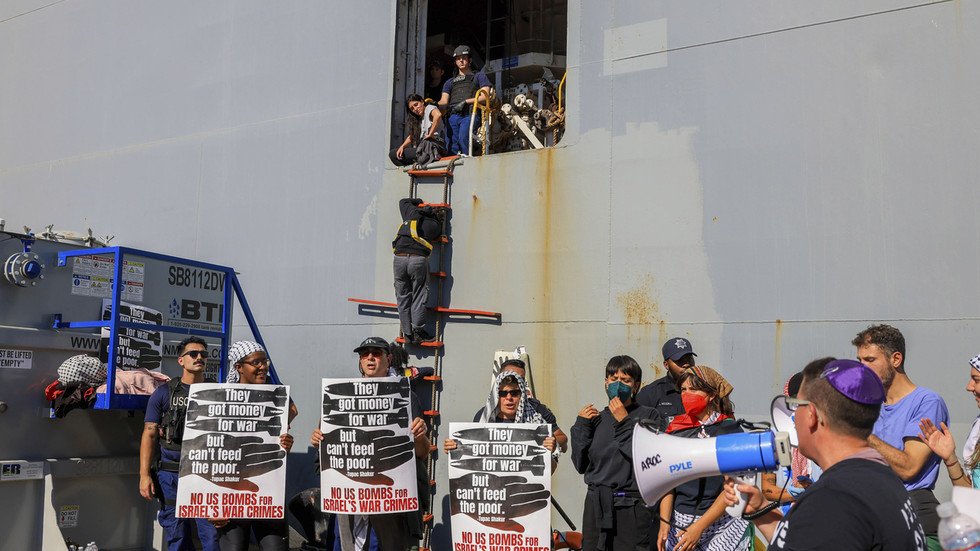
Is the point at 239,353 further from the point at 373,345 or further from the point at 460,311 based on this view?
the point at 460,311

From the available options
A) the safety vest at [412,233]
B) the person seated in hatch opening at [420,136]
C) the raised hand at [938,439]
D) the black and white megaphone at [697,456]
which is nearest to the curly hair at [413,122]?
the person seated in hatch opening at [420,136]

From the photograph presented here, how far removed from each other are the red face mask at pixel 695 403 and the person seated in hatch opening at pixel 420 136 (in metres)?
5.02

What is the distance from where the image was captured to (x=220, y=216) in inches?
436

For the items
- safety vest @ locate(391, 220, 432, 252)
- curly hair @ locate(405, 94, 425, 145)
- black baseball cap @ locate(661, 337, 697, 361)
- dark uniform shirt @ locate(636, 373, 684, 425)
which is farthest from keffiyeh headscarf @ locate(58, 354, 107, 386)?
black baseball cap @ locate(661, 337, 697, 361)

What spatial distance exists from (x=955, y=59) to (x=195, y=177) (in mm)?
8842

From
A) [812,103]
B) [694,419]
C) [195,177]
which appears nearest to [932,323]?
[812,103]

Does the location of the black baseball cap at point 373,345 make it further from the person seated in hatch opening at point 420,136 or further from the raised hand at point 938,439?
the raised hand at point 938,439

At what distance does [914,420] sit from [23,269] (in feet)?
23.1

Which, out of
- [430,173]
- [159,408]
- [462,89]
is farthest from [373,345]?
[462,89]

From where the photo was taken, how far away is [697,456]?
3818mm

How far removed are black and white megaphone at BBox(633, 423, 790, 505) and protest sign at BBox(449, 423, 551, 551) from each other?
1582 mm

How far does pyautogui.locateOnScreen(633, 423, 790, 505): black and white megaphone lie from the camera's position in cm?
331

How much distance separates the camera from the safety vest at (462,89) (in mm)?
10289

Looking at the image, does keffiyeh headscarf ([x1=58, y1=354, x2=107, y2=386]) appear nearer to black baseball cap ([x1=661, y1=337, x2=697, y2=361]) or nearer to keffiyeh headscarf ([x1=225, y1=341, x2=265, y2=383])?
keffiyeh headscarf ([x1=225, y1=341, x2=265, y2=383])
